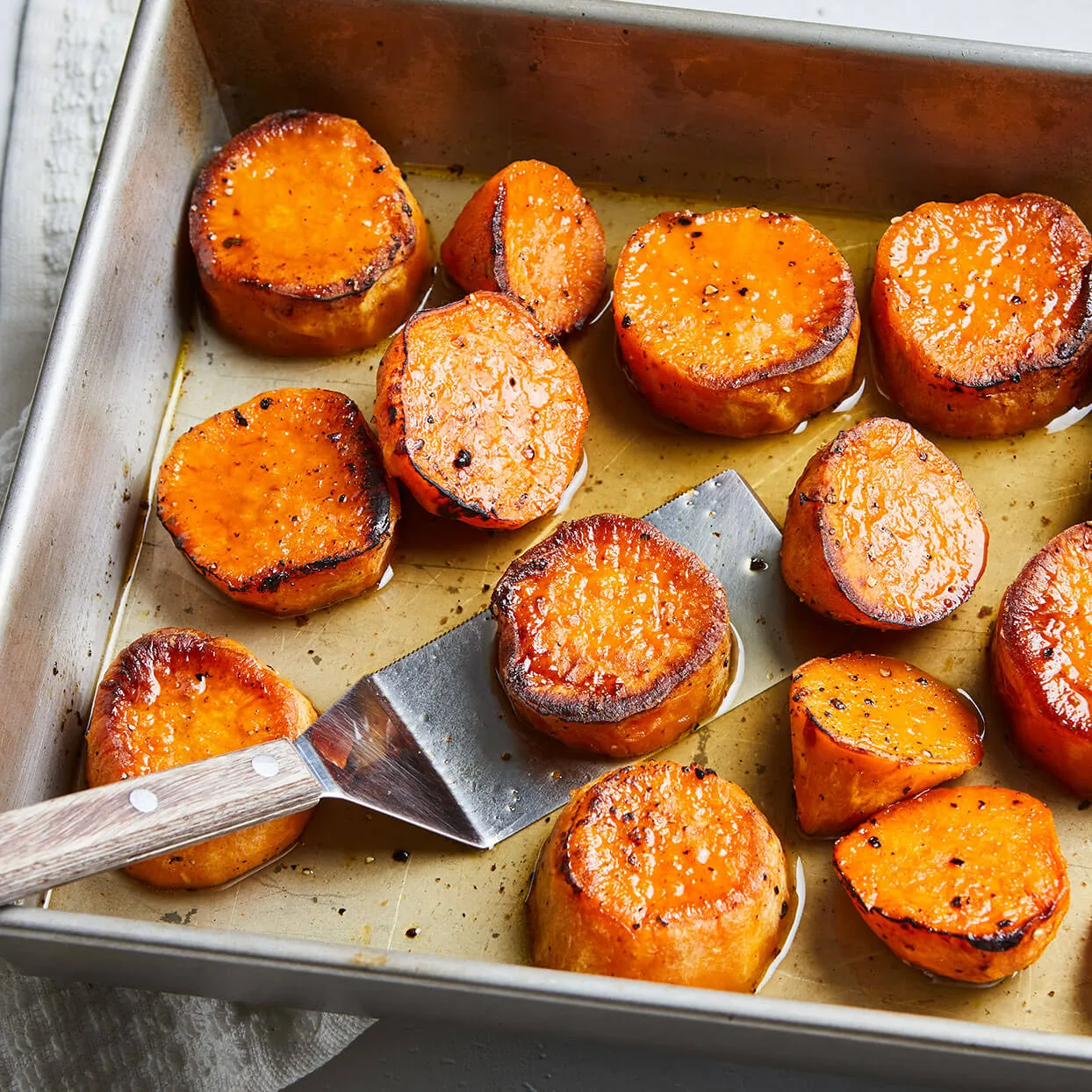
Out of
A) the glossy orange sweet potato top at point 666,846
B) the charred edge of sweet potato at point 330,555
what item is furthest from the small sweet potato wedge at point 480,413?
the glossy orange sweet potato top at point 666,846

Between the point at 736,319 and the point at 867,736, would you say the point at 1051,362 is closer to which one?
the point at 736,319

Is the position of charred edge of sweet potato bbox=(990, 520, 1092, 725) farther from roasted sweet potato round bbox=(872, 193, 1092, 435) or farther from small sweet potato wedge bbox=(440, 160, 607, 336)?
small sweet potato wedge bbox=(440, 160, 607, 336)

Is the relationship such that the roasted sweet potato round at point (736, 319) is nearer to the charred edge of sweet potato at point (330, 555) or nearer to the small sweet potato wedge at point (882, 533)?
the small sweet potato wedge at point (882, 533)

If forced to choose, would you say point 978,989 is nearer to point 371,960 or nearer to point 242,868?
point 371,960

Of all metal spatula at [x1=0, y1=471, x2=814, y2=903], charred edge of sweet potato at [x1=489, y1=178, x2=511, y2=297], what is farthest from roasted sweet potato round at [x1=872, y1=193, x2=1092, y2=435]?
charred edge of sweet potato at [x1=489, y1=178, x2=511, y2=297]

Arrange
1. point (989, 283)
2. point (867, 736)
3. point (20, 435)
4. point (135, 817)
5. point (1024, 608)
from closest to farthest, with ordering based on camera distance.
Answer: point (135, 817), point (867, 736), point (1024, 608), point (989, 283), point (20, 435)

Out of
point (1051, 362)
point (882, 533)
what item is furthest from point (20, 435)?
point (1051, 362)
